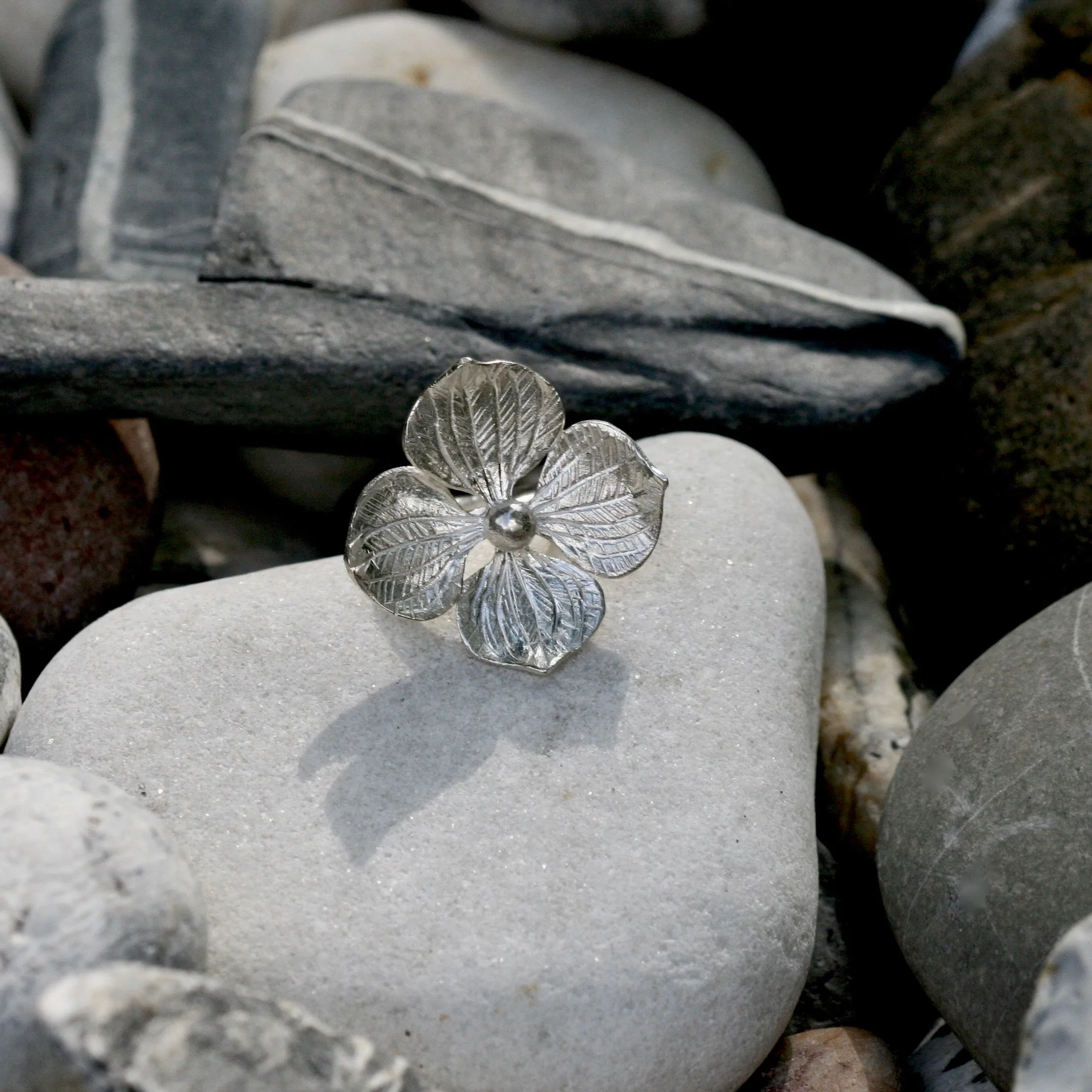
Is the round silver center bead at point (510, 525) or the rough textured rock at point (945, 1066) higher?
the round silver center bead at point (510, 525)

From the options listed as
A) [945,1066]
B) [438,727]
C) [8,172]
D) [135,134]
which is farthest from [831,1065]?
[8,172]

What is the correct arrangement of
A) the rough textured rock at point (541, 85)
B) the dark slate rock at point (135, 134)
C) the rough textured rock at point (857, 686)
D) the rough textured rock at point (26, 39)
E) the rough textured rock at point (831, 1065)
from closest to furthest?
the rough textured rock at point (831, 1065) → the rough textured rock at point (857, 686) → the dark slate rock at point (135, 134) → the rough textured rock at point (541, 85) → the rough textured rock at point (26, 39)

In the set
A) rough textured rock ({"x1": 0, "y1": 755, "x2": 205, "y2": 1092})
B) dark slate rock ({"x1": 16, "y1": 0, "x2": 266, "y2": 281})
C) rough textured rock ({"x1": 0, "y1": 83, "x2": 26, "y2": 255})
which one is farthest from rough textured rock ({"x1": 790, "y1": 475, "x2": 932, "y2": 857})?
rough textured rock ({"x1": 0, "y1": 83, "x2": 26, "y2": 255})

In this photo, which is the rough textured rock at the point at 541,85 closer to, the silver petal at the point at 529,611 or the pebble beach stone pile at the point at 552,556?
the pebble beach stone pile at the point at 552,556

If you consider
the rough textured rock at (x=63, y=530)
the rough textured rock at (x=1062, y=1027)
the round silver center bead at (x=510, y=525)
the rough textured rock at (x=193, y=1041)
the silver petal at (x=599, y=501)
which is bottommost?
the rough textured rock at (x=63, y=530)

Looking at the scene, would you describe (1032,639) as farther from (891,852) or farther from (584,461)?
(584,461)

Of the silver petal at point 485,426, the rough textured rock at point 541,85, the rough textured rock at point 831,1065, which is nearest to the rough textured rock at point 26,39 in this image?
the rough textured rock at point 541,85

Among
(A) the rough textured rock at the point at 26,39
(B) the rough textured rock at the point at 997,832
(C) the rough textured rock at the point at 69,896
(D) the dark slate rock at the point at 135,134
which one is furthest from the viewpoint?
(A) the rough textured rock at the point at 26,39

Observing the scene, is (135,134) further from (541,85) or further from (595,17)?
(595,17)
